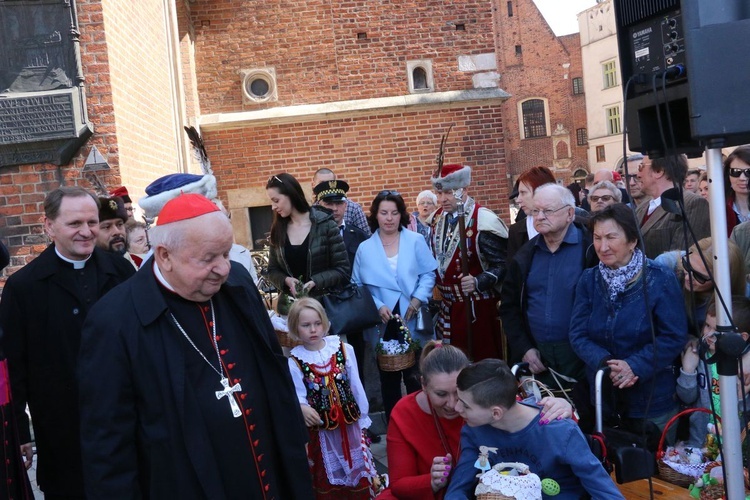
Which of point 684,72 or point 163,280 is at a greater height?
point 684,72

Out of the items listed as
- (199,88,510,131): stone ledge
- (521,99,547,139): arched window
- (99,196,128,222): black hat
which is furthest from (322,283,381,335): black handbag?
(521,99,547,139): arched window

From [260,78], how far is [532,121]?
34157 millimetres

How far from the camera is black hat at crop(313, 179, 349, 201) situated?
22.3 feet

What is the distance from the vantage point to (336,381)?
4508mm

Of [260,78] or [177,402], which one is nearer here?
[177,402]

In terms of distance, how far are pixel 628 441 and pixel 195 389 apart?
2.04 metres

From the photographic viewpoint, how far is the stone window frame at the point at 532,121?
43.9 metres

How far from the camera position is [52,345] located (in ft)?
12.3

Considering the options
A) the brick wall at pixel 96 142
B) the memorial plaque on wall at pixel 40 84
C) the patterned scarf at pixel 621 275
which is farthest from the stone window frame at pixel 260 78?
the patterned scarf at pixel 621 275

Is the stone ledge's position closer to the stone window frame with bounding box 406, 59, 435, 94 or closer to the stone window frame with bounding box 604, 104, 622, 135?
the stone window frame with bounding box 406, 59, 435, 94

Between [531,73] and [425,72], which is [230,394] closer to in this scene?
[425,72]

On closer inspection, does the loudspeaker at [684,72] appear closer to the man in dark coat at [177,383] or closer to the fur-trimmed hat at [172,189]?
the man in dark coat at [177,383]

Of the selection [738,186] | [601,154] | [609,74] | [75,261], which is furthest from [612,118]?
[75,261]

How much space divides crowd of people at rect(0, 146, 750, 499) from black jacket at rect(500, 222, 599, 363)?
0.01 meters
